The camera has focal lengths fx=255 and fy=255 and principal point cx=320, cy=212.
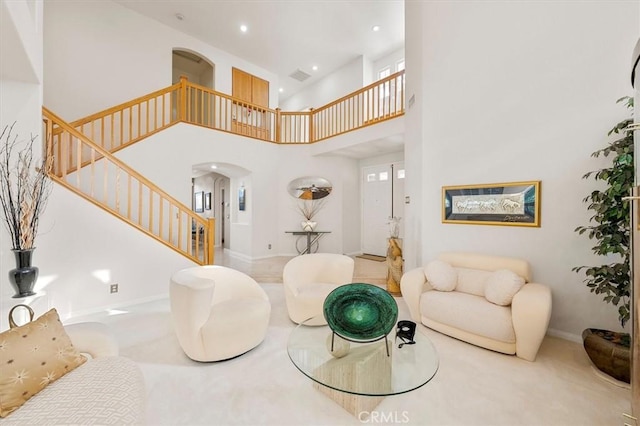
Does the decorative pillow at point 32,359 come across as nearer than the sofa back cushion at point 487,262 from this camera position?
Yes

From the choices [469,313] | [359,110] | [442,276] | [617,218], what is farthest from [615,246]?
[359,110]

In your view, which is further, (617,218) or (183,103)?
(183,103)

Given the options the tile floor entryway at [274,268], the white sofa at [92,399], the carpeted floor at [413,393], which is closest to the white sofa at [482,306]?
the carpeted floor at [413,393]

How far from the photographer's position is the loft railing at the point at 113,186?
10.4 feet

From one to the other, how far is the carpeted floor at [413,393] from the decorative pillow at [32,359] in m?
Answer: 0.58

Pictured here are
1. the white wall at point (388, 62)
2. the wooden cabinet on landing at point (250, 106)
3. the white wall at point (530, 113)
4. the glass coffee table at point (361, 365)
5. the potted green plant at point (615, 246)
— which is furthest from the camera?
the white wall at point (388, 62)

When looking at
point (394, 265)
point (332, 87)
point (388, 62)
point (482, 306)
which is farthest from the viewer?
point (332, 87)

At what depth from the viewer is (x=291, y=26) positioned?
5379 millimetres

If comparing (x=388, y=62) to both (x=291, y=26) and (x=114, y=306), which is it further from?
(x=114, y=306)

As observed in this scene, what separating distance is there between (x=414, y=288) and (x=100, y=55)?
6694 mm

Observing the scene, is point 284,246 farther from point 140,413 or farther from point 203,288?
point 140,413

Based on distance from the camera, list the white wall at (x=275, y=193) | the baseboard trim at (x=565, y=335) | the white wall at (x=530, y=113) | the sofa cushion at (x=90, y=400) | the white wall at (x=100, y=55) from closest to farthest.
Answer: the sofa cushion at (x=90, y=400), the white wall at (x=530, y=113), the baseboard trim at (x=565, y=335), the white wall at (x=100, y=55), the white wall at (x=275, y=193)

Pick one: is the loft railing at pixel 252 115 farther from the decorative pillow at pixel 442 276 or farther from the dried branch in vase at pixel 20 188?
the decorative pillow at pixel 442 276

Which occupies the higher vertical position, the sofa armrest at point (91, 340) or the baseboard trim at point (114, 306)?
the sofa armrest at point (91, 340)
